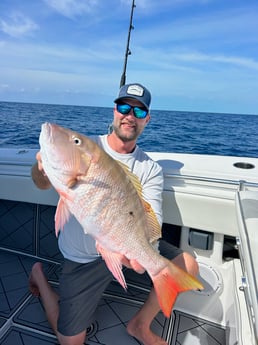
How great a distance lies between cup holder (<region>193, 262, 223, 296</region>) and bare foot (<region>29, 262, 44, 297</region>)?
3.95 ft

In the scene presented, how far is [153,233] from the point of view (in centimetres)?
143

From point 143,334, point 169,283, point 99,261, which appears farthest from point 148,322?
point 169,283

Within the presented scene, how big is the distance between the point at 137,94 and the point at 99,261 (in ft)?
3.78

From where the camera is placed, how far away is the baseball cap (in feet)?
6.64

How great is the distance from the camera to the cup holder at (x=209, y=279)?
227cm

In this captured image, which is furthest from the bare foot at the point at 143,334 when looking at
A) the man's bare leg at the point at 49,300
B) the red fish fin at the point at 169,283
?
the red fish fin at the point at 169,283

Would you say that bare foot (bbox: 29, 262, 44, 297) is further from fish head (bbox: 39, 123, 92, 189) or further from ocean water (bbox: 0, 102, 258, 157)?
ocean water (bbox: 0, 102, 258, 157)

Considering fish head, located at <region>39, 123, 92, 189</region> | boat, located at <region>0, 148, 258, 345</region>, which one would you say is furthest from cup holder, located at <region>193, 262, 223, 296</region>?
fish head, located at <region>39, 123, 92, 189</region>

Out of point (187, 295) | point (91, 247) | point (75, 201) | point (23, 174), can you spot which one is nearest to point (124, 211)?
point (75, 201)

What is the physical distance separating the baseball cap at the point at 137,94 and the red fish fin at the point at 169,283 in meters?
1.14

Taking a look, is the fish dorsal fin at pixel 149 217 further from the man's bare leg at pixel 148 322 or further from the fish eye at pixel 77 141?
the man's bare leg at pixel 148 322

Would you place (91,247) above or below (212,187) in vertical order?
below

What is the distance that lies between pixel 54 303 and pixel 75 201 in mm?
1237

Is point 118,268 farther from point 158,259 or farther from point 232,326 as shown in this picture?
point 232,326
